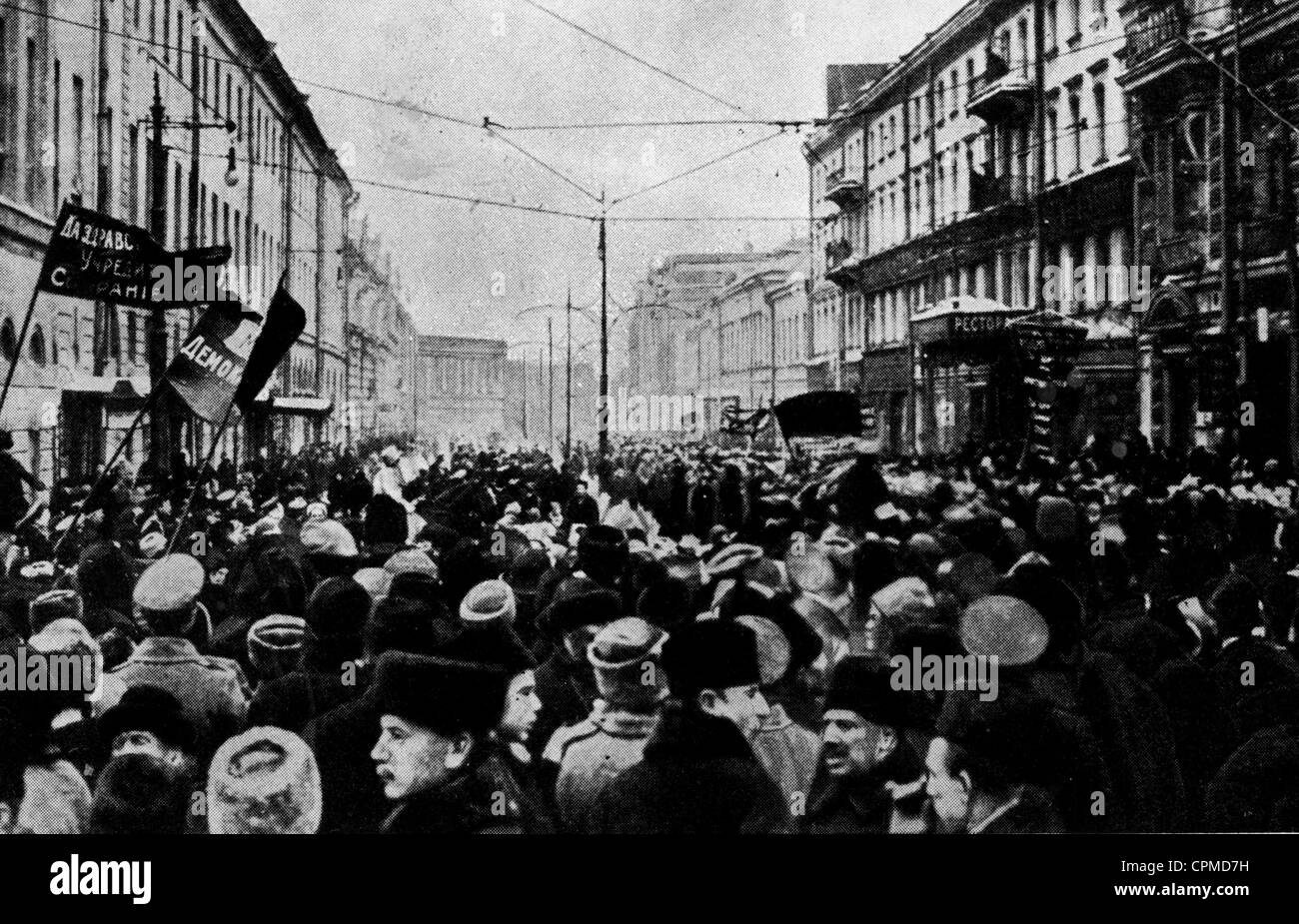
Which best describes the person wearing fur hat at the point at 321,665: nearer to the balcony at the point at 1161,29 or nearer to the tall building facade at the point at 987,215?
the tall building facade at the point at 987,215

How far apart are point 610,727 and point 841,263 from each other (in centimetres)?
1688

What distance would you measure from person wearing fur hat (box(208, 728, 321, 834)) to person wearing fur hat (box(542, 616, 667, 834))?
37.9 inches

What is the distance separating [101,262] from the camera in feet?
33.2

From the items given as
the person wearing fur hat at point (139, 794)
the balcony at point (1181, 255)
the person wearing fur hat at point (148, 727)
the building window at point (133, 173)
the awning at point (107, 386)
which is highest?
the building window at point (133, 173)

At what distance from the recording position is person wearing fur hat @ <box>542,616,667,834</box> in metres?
5.08

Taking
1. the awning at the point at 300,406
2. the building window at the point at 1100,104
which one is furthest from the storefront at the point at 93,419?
the building window at the point at 1100,104

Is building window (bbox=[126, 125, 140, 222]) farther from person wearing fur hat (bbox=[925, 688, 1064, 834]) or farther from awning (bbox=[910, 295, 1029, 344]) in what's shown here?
person wearing fur hat (bbox=[925, 688, 1064, 834])

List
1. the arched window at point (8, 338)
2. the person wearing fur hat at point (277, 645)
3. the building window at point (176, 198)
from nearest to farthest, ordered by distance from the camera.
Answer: the person wearing fur hat at point (277, 645), the arched window at point (8, 338), the building window at point (176, 198)

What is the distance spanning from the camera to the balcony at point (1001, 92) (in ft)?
58.6

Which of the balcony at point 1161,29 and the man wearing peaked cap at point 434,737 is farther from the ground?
the balcony at point 1161,29

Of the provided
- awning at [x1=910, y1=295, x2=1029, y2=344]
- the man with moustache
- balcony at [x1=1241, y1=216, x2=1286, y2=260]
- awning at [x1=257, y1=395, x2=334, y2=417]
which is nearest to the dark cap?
the man with moustache

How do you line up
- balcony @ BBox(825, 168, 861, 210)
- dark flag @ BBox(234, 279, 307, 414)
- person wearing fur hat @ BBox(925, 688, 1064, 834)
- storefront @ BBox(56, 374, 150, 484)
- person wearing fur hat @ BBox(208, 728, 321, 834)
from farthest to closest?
1. balcony @ BBox(825, 168, 861, 210)
2. storefront @ BBox(56, 374, 150, 484)
3. dark flag @ BBox(234, 279, 307, 414)
4. person wearing fur hat @ BBox(208, 728, 321, 834)
5. person wearing fur hat @ BBox(925, 688, 1064, 834)

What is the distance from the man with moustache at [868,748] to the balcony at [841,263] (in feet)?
51.4
